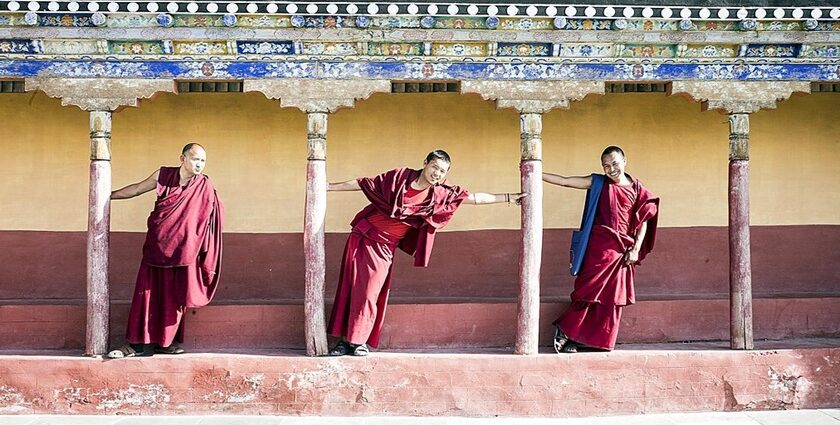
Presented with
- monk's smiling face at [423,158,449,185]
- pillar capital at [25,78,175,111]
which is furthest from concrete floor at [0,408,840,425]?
pillar capital at [25,78,175,111]

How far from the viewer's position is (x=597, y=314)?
6.80m

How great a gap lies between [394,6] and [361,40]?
1.24 feet

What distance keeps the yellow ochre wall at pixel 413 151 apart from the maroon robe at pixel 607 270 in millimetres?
1167

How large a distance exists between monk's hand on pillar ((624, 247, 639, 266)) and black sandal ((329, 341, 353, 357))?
84.7 inches

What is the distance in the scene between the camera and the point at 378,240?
6.71 meters

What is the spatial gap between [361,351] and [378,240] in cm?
82

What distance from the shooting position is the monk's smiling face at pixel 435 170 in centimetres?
655

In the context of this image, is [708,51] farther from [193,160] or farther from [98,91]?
[98,91]

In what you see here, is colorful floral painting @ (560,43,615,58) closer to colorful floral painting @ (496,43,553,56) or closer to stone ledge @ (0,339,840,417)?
colorful floral painting @ (496,43,553,56)

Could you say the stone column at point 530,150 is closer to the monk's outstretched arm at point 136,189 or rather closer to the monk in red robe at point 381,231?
the monk in red robe at point 381,231

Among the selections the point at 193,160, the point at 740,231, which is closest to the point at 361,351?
the point at 193,160

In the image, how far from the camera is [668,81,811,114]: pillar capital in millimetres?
6754

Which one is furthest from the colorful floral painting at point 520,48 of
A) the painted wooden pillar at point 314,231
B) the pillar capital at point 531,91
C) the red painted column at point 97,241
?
the red painted column at point 97,241

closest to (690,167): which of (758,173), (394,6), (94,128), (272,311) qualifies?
(758,173)
